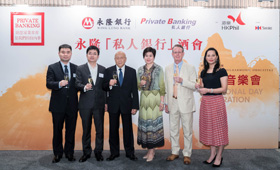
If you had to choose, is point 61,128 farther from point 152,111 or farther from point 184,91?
point 184,91

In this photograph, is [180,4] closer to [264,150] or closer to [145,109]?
[145,109]

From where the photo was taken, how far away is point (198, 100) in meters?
4.30

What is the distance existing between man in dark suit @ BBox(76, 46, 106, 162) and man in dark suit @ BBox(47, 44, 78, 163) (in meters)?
0.15

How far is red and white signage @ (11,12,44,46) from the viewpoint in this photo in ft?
13.8

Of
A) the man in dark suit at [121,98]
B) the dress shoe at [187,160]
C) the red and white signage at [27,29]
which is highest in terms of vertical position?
the red and white signage at [27,29]

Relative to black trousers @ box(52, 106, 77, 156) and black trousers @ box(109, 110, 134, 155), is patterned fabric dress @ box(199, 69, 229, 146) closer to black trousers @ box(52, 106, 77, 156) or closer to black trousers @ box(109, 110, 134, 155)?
black trousers @ box(109, 110, 134, 155)

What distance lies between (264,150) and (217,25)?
2.61m

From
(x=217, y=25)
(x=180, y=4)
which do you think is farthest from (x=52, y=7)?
(x=217, y=25)

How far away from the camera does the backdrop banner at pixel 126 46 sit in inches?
166

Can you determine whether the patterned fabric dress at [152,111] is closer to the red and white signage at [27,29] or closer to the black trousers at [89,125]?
the black trousers at [89,125]

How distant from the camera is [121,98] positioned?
3564 mm

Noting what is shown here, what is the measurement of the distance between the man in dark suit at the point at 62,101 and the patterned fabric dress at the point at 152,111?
117 cm

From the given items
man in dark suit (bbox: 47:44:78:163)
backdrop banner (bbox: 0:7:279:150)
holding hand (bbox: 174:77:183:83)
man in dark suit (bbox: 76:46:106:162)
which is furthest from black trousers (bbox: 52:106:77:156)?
holding hand (bbox: 174:77:183:83)

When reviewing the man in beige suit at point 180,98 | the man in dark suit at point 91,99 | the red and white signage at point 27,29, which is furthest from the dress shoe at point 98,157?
the red and white signage at point 27,29
